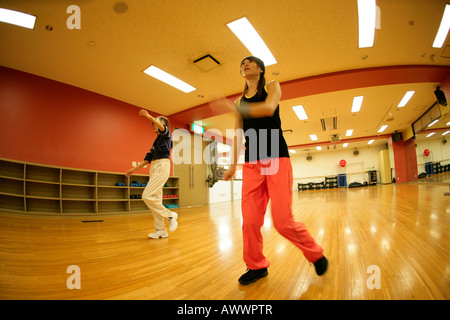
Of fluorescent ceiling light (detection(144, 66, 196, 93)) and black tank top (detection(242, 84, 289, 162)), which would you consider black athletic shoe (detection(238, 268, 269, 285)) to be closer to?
black tank top (detection(242, 84, 289, 162))

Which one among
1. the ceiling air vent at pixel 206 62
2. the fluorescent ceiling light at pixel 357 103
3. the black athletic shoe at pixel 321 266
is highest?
the ceiling air vent at pixel 206 62

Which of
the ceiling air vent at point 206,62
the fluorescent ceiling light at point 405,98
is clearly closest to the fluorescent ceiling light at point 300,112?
the fluorescent ceiling light at point 405,98

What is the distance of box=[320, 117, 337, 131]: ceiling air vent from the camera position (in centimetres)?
906

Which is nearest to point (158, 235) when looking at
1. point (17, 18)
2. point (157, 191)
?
point (157, 191)

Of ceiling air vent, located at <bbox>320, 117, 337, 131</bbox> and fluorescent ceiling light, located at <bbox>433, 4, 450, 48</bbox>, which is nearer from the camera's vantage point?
fluorescent ceiling light, located at <bbox>433, 4, 450, 48</bbox>

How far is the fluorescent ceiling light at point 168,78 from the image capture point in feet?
16.2

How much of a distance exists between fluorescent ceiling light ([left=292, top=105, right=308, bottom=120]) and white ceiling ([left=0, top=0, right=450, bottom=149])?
1789mm

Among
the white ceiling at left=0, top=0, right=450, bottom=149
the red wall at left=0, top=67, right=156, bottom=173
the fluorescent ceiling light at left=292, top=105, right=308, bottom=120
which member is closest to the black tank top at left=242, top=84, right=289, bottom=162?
the white ceiling at left=0, top=0, right=450, bottom=149

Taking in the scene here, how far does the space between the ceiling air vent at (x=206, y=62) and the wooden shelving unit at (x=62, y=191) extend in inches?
144

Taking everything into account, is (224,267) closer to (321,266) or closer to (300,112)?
(321,266)

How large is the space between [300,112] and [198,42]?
18.0 ft

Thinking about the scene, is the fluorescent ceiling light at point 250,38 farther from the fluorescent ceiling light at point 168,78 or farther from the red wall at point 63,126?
the red wall at point 63,126

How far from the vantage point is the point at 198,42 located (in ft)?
13.4
